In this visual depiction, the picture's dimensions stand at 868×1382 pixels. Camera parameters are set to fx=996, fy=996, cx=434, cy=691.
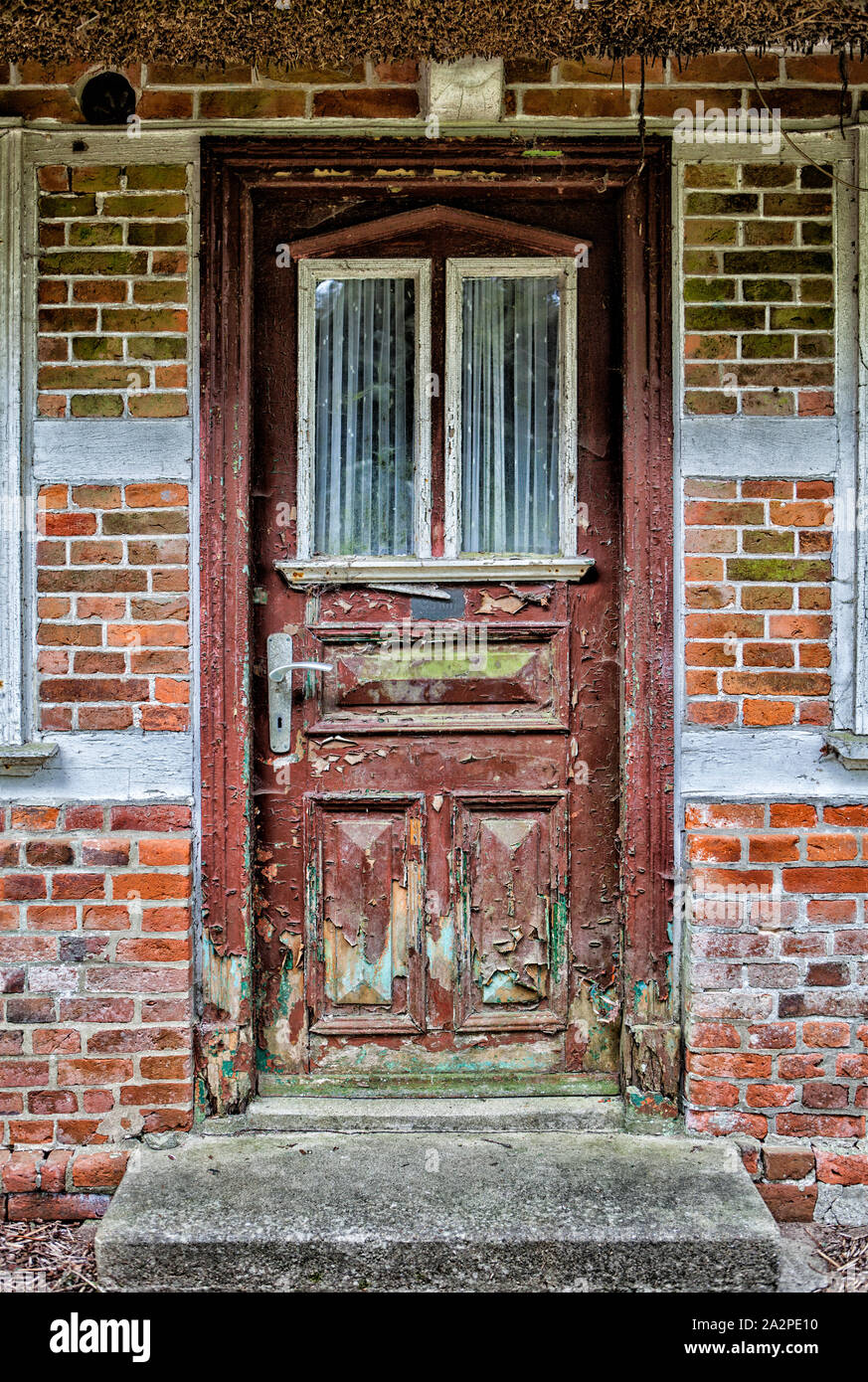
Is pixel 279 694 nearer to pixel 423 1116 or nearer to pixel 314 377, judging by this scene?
pixel 314 377

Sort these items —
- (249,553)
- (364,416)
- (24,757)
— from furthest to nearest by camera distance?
(364,416)
(249,553)
(24,757)

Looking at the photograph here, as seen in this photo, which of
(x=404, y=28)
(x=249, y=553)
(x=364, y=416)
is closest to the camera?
(x=404, y=28)

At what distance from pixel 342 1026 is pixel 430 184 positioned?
2407 millimetres

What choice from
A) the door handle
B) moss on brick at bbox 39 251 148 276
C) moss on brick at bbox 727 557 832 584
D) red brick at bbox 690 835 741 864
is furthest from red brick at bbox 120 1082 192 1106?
moss on brick at bbox 39 251 148 276

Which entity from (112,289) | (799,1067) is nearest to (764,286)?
(112,289)

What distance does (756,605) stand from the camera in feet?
8.83

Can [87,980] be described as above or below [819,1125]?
above

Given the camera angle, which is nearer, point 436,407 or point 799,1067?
point 799,1067

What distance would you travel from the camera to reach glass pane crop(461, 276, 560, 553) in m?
2.87

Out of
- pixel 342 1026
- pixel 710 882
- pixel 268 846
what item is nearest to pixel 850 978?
pixel 710 882

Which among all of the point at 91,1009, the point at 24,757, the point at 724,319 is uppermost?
the point at 724,319

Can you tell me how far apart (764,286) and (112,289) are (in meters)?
1.75

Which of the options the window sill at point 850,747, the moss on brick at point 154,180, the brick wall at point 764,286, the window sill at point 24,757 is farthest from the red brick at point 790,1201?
the moss on brick at point 154,180

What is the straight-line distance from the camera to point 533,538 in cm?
289
